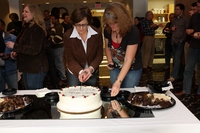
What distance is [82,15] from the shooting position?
1675mm

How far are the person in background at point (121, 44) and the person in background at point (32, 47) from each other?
659 mm

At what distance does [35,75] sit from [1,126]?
3.41 ft

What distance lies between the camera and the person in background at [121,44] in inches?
64.5

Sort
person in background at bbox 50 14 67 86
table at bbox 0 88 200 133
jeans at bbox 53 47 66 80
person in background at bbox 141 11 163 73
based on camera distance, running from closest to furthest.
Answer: table at bbox 0 88 200 133, person in background at bbox 50 14 67 86, jeans at bbox 53 47 66 80, person in background at bbox 141 11 163 73

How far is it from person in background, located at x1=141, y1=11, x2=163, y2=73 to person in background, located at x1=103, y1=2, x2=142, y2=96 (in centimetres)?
353

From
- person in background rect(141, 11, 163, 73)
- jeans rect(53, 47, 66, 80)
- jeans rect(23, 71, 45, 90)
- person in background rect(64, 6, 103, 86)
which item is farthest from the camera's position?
person in background rect(141, 11, 163, 73)

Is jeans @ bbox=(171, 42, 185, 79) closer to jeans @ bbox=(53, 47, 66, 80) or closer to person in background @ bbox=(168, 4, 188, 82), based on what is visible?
person in background @ bbox=(168, 4, 188, 82)

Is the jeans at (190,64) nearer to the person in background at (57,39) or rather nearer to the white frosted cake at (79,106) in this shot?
the person in background at (57,39)

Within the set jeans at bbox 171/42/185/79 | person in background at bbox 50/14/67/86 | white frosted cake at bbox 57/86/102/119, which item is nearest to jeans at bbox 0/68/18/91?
person in background at bbox 50/14/67/86

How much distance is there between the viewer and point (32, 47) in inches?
83.3

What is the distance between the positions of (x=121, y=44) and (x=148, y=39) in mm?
3823

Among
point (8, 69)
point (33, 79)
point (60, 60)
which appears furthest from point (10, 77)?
point (60, 60)

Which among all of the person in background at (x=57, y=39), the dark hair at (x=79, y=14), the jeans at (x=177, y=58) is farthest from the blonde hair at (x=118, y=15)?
the jeans at (x=177, y=58)

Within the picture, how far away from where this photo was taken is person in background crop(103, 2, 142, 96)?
5.37ft
